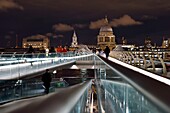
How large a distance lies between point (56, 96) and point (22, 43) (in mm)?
201425

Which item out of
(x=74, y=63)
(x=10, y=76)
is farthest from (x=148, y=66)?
(x=74, y=63)

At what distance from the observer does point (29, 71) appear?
24531 millimetres

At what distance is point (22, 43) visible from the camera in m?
199

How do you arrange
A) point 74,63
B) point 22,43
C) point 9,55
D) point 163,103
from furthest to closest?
point 22,43 → point 74,63 → point 9,55 → point 163,103

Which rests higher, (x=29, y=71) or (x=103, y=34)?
(x=103, y=34)

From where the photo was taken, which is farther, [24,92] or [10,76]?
[10,76]

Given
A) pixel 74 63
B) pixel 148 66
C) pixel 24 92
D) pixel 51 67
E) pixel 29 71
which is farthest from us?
pixel 74 63

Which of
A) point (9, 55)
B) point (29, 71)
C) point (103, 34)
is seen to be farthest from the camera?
point (103, 34)

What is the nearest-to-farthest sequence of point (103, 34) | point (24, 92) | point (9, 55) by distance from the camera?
point (24, 92), point (9, 55), point (103, 34)

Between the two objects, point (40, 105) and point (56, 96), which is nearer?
point (40, 105)

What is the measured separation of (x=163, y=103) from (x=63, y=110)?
38cm

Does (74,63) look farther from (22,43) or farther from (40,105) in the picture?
(22,43)

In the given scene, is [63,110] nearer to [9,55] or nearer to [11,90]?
[11,90]

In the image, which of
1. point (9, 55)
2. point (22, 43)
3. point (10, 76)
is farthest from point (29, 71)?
point (22, 43)
